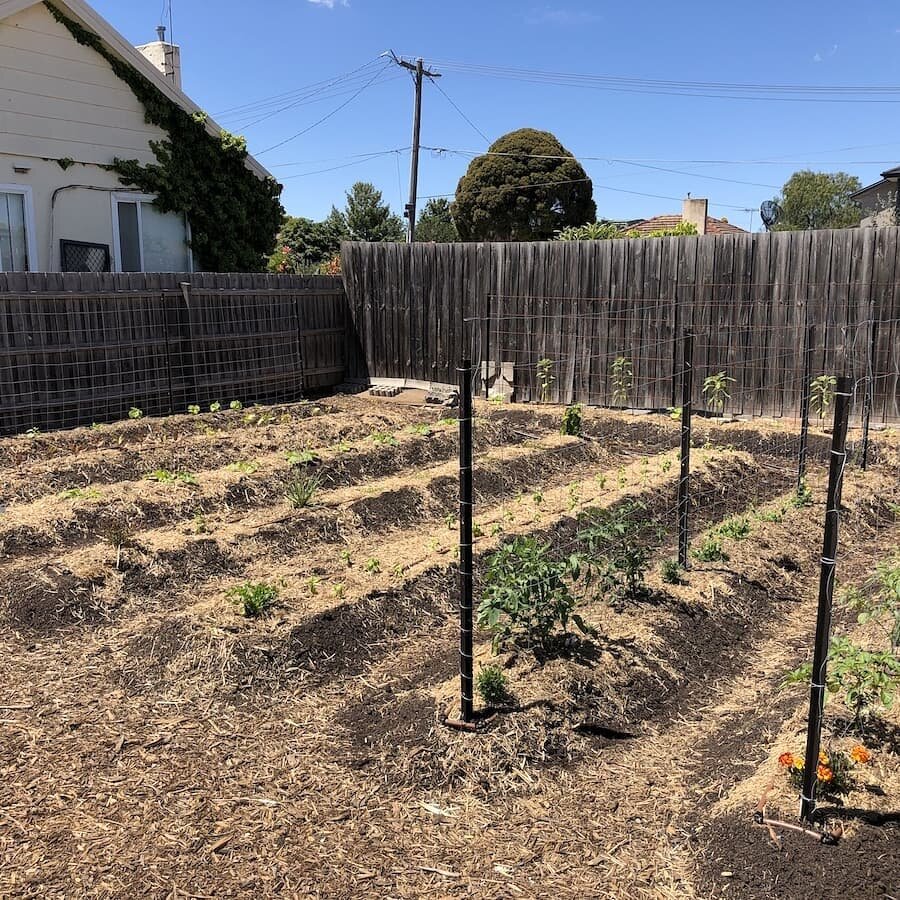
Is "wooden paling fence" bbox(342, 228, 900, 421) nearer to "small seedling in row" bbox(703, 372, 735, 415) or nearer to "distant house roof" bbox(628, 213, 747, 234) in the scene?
"small seedling in row" bbox(703, 372, 735, 415)

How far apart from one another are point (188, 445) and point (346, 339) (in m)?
5.93

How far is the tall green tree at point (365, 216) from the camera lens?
38.6 m

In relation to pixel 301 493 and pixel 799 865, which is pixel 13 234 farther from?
pixel 799 865

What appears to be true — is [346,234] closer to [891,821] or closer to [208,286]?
[208,286]

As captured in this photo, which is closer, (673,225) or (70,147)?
(70,147)

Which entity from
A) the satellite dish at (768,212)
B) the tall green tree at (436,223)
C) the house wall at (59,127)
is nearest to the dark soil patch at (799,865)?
the house wall at (59,127)

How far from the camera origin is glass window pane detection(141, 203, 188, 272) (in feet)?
44.5

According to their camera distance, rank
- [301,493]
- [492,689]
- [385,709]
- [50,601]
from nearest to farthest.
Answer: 1. [492,689]
2. [385,709]
3. [50,601]
4. [301,493]

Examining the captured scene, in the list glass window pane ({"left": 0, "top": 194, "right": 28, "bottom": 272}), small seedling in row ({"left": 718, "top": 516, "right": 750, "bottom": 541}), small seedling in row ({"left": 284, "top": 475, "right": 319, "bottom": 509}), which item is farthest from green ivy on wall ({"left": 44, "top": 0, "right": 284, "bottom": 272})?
small seedling in row ({"left": 718, "top": 516, "right": 750, "bottom": 541})

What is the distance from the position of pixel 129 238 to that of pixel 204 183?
5.58 feet

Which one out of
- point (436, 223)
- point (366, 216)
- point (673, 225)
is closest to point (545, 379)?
point (673, 225)

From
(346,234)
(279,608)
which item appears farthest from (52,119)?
(346,234)

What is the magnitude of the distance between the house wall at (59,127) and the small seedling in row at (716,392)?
932 centimetres

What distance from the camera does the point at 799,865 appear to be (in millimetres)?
2781
